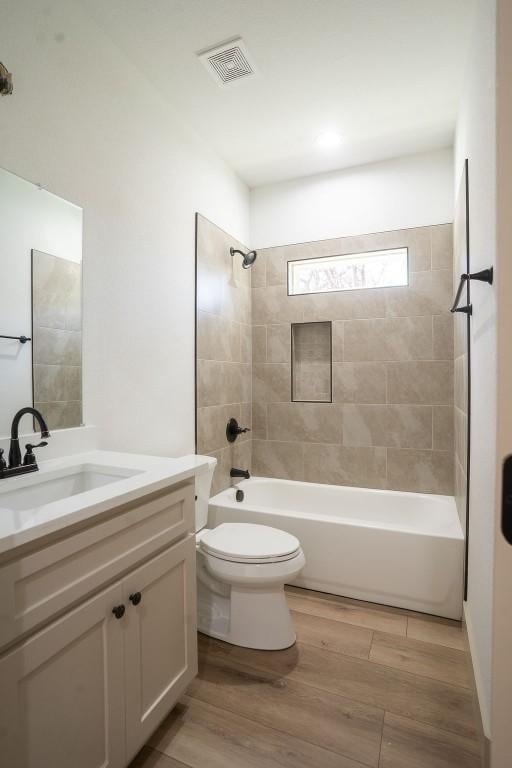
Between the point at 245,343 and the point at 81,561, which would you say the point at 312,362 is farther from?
the point at 81,561

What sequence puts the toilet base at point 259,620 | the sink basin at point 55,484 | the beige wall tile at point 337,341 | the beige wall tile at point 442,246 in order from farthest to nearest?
the beige wall tile at point 337,341 < the beige wall tile at point 442,246 < the toilet base at point 259,620 < the sink basin at point 55,484

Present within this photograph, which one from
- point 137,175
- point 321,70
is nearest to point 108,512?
point 137,175

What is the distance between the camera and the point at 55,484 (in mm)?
1364

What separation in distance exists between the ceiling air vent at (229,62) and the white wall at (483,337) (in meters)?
1.01

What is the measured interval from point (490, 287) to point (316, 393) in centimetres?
200

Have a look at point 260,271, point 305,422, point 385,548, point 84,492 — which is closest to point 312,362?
point 305,422

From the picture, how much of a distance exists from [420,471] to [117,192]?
99.8 inches

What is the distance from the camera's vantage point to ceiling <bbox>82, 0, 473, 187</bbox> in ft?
5.48

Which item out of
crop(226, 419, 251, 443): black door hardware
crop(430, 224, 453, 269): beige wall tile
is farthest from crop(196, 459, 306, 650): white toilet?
crop(430, 224, 453, 269): beige wall tile

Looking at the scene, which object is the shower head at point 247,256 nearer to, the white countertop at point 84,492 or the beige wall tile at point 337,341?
the beige wall tile at point 337,341

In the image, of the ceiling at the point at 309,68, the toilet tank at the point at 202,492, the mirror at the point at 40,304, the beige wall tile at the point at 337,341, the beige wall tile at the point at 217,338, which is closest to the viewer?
the mirror at the point at 40,304

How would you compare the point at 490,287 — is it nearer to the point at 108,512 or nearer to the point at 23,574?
the point at 108,512

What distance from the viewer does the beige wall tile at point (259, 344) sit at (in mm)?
3195

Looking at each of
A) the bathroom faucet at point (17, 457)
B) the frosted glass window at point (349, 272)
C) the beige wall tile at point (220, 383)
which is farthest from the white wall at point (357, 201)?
the bathroom faucet at point (17, 457)
